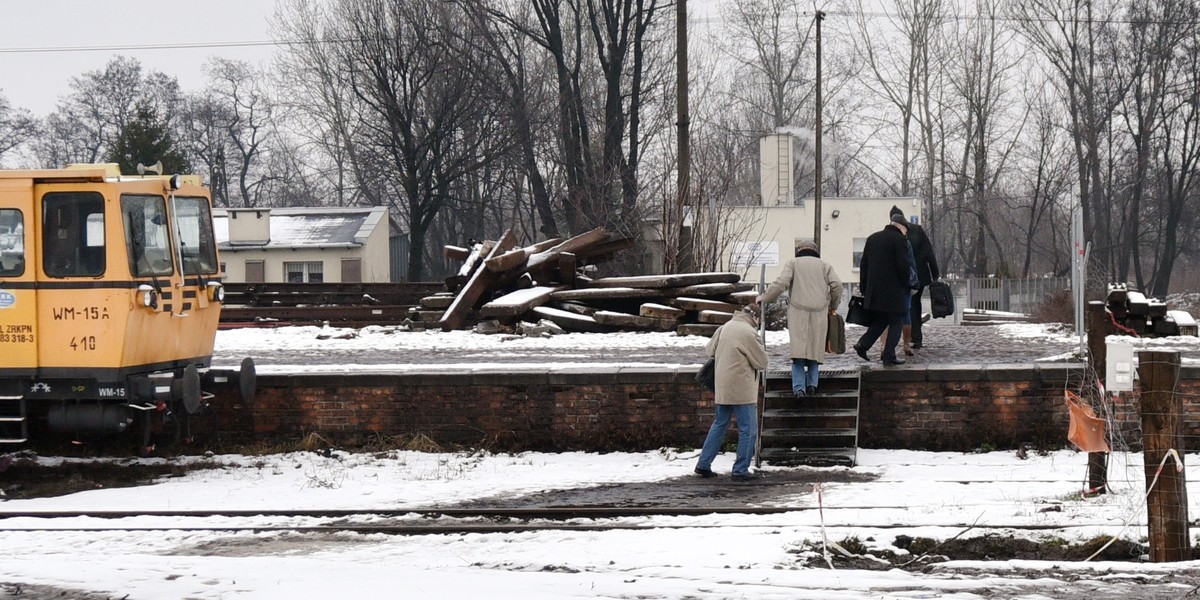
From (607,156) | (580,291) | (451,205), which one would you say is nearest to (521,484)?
(580,291)

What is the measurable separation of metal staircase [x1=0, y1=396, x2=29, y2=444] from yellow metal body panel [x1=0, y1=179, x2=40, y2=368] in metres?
0.36

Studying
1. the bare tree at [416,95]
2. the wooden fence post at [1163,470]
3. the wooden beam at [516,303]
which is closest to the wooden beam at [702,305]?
the wooden beam at [516,303]

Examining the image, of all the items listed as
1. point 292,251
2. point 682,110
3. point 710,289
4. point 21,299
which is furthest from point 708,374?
point 292,251

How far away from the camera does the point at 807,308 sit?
40.9ft

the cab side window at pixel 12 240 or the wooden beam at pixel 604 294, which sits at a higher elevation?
the cab side window at pixel 12 240

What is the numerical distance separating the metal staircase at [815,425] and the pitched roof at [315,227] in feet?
101

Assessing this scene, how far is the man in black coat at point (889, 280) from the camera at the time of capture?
1338 centimetres

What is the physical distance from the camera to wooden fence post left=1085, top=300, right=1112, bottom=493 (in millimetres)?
10031

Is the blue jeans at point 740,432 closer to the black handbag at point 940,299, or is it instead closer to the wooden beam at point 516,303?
the black handbag at point 940,299

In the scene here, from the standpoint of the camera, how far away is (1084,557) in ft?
27.5

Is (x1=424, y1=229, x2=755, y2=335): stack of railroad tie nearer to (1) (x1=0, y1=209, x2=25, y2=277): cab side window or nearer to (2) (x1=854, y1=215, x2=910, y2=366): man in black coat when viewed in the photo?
(2) (x1=854, y1=215, x2=910, y2=366): man in black coat

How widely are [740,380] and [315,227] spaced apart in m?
34.6

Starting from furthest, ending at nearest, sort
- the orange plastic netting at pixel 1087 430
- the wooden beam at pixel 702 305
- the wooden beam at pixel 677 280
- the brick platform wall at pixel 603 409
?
the wooden beam at pixel 677 280 < the wooden beam at pixel 702 305 < the brick platform wall at pixel 603 409 < the orange plastic netting at pixel 1087 430

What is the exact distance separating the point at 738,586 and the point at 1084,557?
8.24ft
